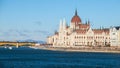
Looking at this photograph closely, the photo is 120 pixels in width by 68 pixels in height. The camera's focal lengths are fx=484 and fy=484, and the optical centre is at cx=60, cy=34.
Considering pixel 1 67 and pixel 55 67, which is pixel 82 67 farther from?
pixel 1 67

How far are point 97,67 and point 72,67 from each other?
14.8 feet

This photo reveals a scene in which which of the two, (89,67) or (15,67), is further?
(89,67)

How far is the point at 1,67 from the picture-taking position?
256 ft

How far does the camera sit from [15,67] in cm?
8031

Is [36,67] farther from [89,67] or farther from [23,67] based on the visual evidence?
[89,67]

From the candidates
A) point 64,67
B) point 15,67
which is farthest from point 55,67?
point 15,67

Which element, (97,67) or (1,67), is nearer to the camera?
(1,67)

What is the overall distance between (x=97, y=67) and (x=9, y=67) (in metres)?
15.8

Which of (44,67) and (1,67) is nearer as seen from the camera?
(1,67)

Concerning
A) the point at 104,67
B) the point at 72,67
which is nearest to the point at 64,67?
the point at 72,67

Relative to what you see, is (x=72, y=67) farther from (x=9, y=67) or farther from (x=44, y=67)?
(x=9, y=67)

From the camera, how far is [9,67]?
262 ft

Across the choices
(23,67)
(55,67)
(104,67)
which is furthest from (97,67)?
(23,67)

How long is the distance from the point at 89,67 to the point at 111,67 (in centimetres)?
388
